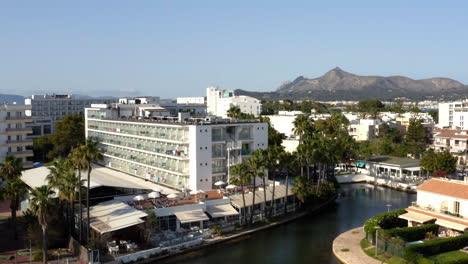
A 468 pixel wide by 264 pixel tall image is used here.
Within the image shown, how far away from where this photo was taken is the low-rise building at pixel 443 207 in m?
39.9

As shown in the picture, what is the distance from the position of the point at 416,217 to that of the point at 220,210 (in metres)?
19.4

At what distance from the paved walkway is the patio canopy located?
17911mm

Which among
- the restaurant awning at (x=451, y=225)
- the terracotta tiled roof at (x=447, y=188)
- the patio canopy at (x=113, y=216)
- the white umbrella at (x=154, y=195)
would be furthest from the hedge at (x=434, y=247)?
the white umbrella at (x=154, y=195)

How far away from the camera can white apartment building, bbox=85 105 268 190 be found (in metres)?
53.0

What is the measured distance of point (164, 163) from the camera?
187ft

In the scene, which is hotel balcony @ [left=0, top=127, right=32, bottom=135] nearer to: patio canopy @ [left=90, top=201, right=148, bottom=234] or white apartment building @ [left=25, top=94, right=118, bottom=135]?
patio canopy @ [left=90, top=201, right=148, bottom=234]

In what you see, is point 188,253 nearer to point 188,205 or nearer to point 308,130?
point 188,205

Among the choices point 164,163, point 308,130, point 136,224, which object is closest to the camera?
point 136,224

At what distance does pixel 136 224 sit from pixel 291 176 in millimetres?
41219

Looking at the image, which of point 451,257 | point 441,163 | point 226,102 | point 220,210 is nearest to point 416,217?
point 451,257

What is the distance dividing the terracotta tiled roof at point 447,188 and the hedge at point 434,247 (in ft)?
15.6

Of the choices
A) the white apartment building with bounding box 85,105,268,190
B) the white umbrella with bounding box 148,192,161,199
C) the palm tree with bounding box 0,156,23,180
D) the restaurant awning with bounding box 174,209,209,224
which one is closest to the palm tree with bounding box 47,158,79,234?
the palm tree with bounding box 0,156,23,180

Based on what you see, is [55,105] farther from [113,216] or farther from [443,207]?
[443,207]

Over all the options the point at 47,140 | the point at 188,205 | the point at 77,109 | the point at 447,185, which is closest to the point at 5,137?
the point at 47,140
